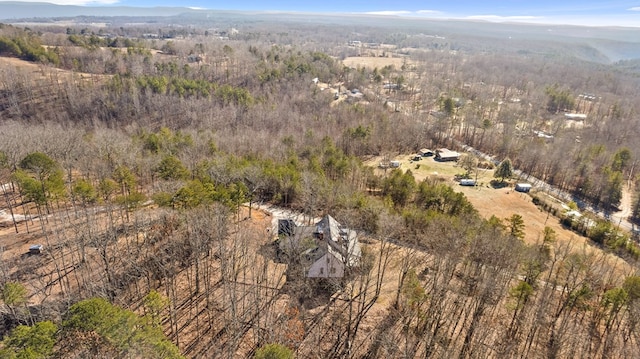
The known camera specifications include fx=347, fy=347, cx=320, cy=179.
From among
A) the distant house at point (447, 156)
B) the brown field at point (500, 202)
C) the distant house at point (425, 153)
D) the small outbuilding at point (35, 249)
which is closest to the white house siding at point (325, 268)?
the small outbuilding at point (35, 249)

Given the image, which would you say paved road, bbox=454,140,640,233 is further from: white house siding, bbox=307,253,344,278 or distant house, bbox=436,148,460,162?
white house siding, bbox=307,253,344,278

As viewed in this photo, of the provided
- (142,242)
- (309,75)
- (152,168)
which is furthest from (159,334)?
(309,75)

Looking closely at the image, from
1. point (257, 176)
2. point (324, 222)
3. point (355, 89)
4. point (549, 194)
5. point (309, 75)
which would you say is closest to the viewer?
point (324, 222)

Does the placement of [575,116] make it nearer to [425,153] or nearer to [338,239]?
[425,153]

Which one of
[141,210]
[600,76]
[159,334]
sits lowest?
[141,210]

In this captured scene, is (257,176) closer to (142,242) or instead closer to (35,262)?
(142,242)

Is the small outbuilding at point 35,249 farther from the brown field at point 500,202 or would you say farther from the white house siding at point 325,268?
the brown field at point 500,202
